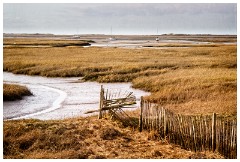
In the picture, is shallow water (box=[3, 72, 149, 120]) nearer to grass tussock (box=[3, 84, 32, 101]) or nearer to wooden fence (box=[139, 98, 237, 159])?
grass tussock (box=[3, 84, 32, 101])

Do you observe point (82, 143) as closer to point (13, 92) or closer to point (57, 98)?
→ point (57, 98)

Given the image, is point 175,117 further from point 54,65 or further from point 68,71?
point 54,65

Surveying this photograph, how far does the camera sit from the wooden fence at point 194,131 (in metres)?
10.5

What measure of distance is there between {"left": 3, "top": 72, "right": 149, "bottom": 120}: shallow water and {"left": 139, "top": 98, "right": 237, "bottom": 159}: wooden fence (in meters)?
6.97

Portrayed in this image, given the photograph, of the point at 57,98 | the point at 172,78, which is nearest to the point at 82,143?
the point at 57,98

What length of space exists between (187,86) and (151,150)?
44.5 ft

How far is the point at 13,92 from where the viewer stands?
23.0 metres

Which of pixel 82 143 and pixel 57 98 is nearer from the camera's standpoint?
pixel 82 143

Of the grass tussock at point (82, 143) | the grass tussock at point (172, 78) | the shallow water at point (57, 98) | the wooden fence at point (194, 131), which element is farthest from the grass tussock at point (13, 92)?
the wooden fence at point (194, 131)

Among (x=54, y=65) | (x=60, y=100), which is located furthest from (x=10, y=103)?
(x=54, y=65)

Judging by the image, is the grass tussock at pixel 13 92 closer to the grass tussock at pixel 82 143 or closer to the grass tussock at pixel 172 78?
the grass tussock at pixel 172 78

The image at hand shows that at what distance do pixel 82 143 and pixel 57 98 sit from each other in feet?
41.1

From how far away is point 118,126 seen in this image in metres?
13.9

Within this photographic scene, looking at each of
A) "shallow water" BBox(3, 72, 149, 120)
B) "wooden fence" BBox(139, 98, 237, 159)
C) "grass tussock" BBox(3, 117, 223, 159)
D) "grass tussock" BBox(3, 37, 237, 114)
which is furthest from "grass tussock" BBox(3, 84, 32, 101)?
"wooden fence" BBox(139, 98, 237, 159)
